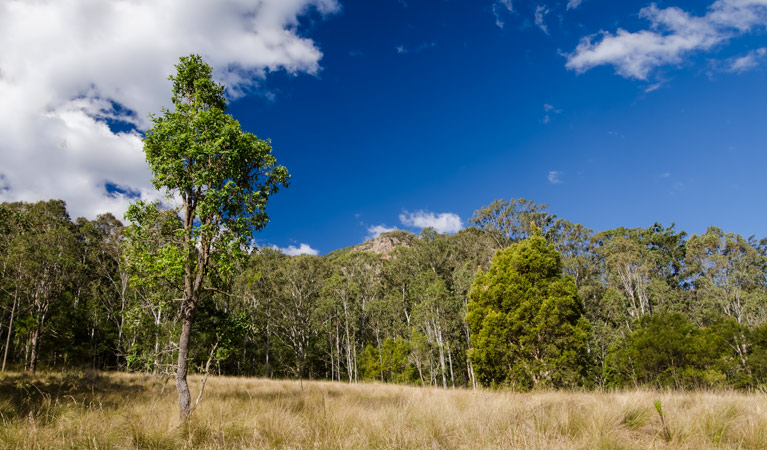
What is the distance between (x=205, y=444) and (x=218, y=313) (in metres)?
3.06

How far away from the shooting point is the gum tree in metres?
5.30

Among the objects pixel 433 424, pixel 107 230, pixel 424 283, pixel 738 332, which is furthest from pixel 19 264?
pixel 738 332

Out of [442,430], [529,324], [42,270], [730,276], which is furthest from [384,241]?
[442,430]

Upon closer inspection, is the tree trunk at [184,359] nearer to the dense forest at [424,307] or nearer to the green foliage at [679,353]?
the dense forest at [424,307]

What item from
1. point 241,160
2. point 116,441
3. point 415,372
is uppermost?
point 241,160

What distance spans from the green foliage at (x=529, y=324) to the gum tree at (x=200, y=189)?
46.9ft

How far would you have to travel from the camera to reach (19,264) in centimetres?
2142

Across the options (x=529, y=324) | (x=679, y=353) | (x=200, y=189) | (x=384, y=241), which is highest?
(x=384, y=241)

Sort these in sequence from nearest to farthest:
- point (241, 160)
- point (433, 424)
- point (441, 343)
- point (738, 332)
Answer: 1. point (433, 424)
2. point (241, 160)
3. point (738, 332)
4. point (441, 343)

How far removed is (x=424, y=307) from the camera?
29891 millimetres

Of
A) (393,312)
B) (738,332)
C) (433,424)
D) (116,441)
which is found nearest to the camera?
(116,441)

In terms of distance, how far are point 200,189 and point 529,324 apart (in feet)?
50.7

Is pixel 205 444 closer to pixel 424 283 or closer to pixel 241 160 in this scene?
pixel 241 160

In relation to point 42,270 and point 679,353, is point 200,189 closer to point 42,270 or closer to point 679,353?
point 42,270
